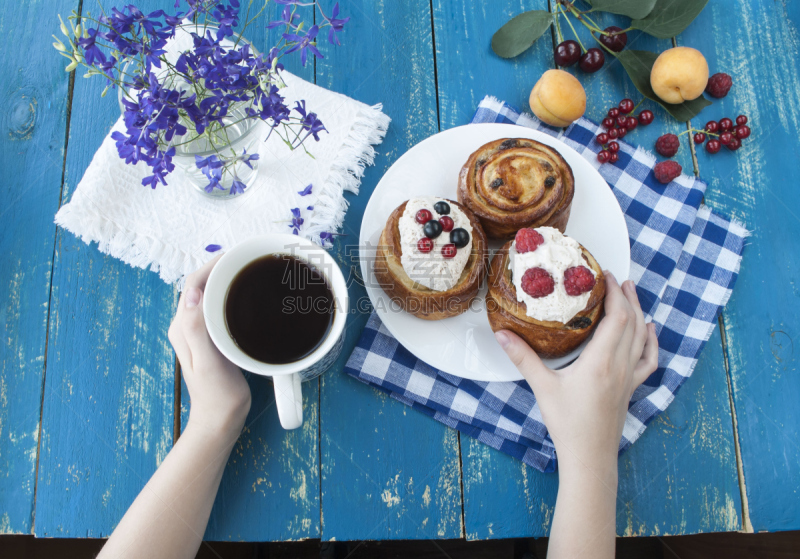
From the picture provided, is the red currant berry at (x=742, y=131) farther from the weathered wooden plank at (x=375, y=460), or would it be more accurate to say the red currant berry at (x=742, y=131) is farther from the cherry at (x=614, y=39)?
the weathered wooden plank at (x=375, y=460)

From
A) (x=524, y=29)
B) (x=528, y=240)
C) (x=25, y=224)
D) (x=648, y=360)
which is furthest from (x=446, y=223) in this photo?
(x=25, y=224)

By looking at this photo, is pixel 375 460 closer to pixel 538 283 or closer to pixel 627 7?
pixel 538 283

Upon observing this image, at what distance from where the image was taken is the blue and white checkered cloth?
1.49 m

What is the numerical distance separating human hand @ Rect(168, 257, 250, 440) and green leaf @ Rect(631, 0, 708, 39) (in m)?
1.57

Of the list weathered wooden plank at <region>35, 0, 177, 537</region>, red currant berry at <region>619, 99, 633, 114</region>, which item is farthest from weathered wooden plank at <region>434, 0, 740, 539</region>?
weathered wooden plank at <region>35, 0, 177, 537</region>

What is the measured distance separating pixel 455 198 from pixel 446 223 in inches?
10.8

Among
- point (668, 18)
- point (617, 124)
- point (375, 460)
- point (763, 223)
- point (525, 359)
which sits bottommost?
point (375, 460)

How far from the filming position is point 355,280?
5.11 feet

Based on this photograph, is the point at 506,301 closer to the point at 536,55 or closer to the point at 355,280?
the point at 355,280

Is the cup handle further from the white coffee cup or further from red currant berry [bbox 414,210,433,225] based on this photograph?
red currant berry [bbox 414,210,433,225]

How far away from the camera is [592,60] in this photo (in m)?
1.66

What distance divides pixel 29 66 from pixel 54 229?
1.87 feet

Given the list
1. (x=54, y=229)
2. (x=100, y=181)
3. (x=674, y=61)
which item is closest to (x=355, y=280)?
(x=100, y=181)

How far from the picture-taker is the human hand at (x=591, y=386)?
4.20 ft
